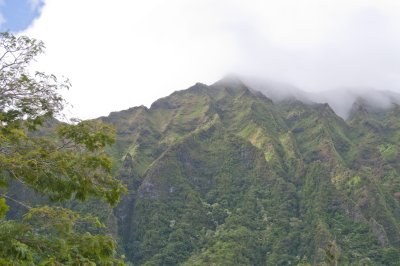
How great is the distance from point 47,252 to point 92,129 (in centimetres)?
435

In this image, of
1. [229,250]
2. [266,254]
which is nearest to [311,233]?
[266,254]

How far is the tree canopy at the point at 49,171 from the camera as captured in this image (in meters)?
14.5

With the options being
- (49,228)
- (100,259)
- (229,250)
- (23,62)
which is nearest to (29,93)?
(23,62)

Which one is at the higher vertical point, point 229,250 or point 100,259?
point 100,259

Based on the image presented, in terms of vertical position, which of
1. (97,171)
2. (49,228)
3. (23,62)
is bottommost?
(49,228)

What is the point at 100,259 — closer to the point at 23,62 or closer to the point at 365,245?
the point at 23,62

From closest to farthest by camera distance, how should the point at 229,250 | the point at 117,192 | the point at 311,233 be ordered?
the point at 117,192 < the point at 229,250 < the point at 311,233

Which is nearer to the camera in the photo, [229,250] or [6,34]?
[6,34]

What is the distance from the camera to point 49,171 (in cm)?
1514

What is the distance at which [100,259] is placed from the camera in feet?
50.8

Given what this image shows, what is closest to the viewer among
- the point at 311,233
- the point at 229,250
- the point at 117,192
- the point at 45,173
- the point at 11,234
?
the point at 11,234

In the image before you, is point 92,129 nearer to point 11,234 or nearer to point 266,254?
point 11,234

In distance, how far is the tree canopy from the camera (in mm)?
14531

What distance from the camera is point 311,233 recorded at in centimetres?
19788
